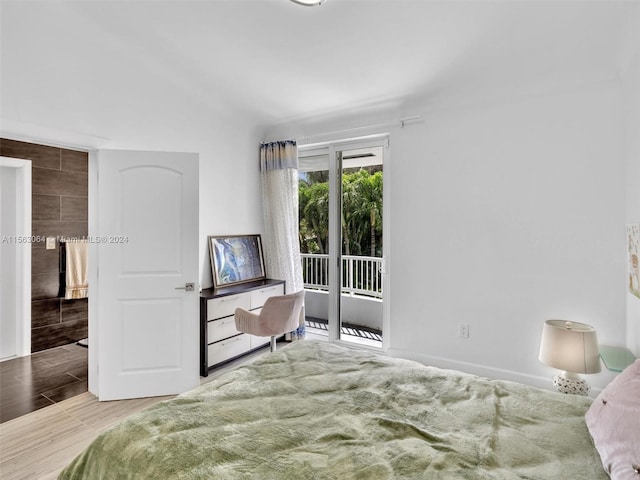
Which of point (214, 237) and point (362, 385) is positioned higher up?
point (214, 237)

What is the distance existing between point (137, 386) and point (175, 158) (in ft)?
6.50

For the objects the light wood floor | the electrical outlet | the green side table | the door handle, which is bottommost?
the light wood floor

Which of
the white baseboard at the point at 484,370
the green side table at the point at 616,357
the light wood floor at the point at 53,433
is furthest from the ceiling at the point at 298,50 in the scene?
the white baseboard at the point at 484,370

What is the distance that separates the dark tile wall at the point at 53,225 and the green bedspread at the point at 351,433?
349cm

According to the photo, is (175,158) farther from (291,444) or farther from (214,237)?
(291,444)

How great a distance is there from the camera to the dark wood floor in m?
2.79

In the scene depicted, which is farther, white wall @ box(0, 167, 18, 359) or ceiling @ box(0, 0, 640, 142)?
white wall @ box(0, 167, 18, 359)

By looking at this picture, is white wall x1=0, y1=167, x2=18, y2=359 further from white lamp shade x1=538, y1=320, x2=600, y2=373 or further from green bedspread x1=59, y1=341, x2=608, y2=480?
white lamp shade x1=538, y1=320, x2=600, y2=373

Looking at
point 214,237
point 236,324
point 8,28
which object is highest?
point 8,28

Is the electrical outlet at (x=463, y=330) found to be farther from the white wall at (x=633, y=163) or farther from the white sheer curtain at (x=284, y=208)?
the white sheer curtain at (x=284, y=208)

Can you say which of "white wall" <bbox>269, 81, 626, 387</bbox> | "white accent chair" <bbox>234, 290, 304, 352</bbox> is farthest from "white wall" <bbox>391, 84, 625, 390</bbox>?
"white accent chair" <bbox>234, 290, 304, 352</bbox>

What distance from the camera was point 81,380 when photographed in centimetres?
327

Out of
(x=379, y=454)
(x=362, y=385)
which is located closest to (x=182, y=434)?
(x=379, y=454)

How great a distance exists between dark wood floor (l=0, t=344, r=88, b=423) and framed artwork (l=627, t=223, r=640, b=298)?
13.9ft
